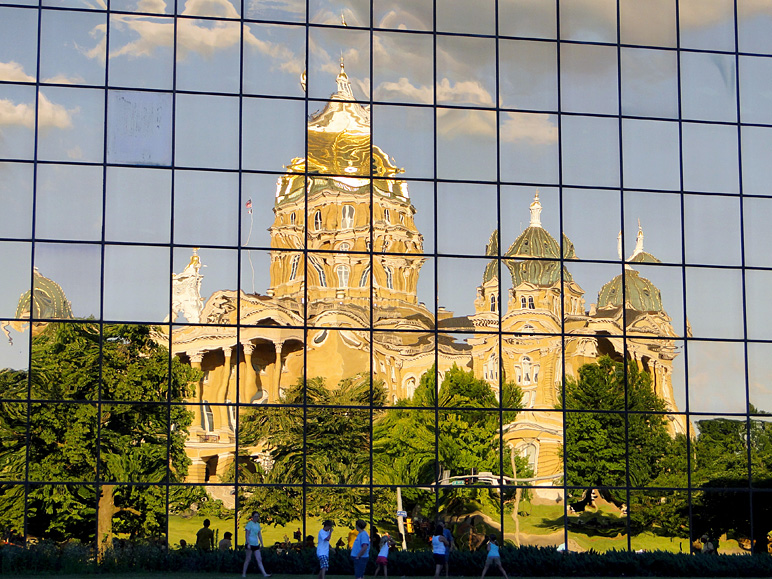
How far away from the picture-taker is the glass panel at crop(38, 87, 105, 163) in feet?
137

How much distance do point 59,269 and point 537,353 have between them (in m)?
17.1

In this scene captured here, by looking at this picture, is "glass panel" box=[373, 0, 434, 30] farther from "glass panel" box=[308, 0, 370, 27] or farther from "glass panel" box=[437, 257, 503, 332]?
"glass panel" box=[437, 257, 503, 332]

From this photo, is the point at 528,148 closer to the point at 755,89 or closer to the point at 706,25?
the point at 706,25

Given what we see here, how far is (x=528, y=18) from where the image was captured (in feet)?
148

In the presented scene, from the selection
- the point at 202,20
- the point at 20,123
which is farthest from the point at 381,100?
the point at 20,123

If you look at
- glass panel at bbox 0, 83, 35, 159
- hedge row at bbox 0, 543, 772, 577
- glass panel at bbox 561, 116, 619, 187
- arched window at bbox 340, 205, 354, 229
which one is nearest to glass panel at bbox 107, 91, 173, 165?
glass panel at bbox 0, 83, 35, 159

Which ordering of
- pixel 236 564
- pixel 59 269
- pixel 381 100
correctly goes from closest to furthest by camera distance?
pixel 236 564, pixel 59 269, pixel 381 100

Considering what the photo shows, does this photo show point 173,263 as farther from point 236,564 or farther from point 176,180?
point 236,564

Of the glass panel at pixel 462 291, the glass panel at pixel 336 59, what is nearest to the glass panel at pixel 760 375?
the glass panel at pixel 462 291

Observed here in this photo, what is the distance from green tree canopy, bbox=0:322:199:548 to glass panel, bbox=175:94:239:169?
6273 millimetres

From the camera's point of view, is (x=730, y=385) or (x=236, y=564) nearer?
(x=236, y=564)

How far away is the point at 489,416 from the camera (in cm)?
4366

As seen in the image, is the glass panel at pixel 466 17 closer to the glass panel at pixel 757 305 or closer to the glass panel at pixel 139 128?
the glass panel at pixel 139 128

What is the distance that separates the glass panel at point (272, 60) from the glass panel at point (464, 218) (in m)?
6.57
